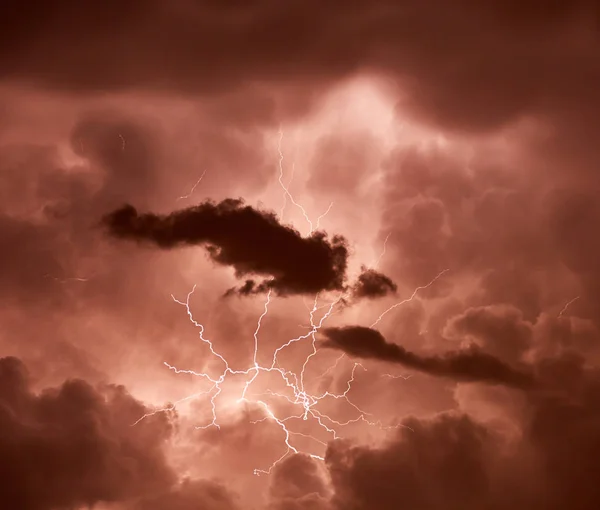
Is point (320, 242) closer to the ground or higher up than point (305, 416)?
higher up

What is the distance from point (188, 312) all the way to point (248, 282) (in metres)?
4.25

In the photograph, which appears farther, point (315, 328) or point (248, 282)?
point (248, 282)

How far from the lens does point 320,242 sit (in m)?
39.6

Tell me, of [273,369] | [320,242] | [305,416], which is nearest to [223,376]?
[273,369]

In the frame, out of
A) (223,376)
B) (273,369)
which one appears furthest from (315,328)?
(223,376)

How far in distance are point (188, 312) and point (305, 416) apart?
9.60 m

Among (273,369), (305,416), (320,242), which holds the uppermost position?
(320,242)

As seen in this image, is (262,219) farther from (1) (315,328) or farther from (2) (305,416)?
(2) (305,416)

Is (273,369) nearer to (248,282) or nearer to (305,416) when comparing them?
(305,416)

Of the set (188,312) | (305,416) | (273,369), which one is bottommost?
(305,416)

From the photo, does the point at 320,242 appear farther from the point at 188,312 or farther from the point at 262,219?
the point at 188,312

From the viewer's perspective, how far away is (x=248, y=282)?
3978 cm

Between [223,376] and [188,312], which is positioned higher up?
[188,312]

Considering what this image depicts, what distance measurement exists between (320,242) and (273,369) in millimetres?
8575
